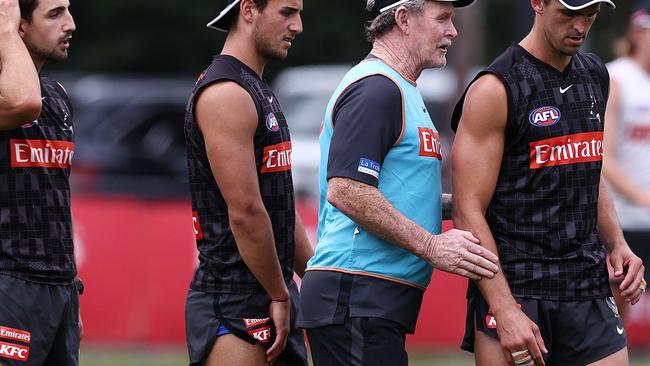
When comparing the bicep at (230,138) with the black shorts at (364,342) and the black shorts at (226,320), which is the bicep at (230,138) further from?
the black shorts at (364,342)

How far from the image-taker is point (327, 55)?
26391 mm

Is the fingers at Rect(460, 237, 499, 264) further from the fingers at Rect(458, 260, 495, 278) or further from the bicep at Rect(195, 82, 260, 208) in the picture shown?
the bicep at Rect(195, 82, 260, 208)

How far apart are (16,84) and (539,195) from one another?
81.2 inches

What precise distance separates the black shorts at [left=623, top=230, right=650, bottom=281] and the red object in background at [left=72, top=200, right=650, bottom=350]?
303cm

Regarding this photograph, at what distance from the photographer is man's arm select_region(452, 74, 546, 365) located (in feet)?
16.5

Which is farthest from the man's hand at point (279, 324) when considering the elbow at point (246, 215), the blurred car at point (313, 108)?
the blurred car at point (313, 108)

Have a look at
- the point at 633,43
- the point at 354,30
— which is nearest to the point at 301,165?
the point at 633,43

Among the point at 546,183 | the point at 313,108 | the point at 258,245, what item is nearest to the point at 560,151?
the point at 546,183

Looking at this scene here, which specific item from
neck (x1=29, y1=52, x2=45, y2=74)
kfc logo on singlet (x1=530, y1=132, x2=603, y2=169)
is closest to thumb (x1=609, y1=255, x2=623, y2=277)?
kfc logo on singlet (x1=530, y1=132, x2=603, y2=169)

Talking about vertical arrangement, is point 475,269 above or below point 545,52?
below

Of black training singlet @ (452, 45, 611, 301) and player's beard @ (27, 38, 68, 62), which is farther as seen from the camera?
player's beard @ (27, 38, 68, 62)

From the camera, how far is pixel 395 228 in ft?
16.0

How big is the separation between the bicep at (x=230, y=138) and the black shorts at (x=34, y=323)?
84cm

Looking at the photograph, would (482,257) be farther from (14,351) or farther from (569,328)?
(14,351)
